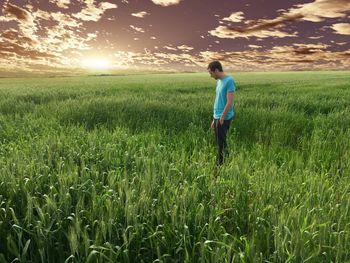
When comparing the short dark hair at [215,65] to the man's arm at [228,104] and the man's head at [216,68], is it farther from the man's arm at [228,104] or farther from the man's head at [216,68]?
the man's arm at [228,104]

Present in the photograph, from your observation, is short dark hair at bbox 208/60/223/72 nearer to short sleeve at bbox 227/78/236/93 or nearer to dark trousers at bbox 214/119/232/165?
short sleeve at bbox 227/78/236/93

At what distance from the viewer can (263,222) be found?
2646mm

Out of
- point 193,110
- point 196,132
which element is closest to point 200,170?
point 196,132

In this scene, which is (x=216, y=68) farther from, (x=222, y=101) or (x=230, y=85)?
(x=222, y=101)

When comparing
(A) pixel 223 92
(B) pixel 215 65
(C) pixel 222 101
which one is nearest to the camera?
(B) pixel 215 65

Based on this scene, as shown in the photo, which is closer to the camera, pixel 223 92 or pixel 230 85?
pixel 230 85

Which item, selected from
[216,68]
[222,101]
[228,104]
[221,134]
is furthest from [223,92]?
[221,134]

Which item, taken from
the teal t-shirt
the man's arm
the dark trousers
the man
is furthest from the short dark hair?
the dark trousers

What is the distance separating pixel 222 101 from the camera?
5.73 metres

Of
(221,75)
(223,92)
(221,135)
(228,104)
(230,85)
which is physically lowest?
(221,135)

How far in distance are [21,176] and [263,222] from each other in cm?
262

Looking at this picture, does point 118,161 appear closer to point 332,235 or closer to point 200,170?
point 200,170

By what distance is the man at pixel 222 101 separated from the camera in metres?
5.48

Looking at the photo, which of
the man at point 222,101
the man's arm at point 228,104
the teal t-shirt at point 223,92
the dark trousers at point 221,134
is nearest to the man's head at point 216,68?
the man at point 222,101
